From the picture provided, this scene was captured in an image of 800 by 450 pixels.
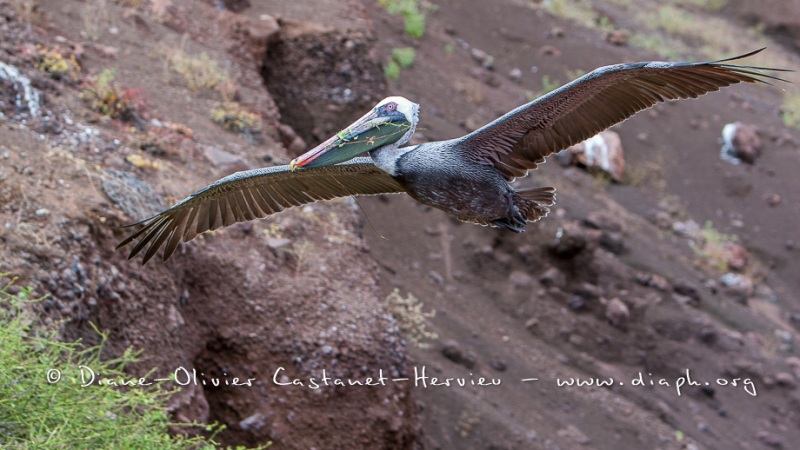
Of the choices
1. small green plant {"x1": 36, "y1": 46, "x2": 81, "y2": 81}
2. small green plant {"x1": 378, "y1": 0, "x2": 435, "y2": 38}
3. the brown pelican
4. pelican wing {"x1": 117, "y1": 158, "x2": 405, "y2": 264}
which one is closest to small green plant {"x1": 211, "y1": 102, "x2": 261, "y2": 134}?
small green plant {"x1": 36, "y1": 46, "x2": 81, "y2": 81}

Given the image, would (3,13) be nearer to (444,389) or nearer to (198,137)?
(198,137)

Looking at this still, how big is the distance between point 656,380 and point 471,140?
576 centimetres

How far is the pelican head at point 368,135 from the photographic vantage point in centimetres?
427

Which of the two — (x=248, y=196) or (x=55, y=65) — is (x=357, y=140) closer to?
(x=248, y=196)

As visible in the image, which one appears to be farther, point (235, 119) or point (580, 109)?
point (235, 119)

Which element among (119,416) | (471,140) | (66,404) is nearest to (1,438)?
(66,404)

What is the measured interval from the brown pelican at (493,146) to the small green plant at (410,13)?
917cm

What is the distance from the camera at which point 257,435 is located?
6.25 m

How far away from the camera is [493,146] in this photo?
4.71 m

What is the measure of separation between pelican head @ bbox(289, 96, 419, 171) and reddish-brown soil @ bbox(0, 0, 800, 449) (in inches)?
73.6
